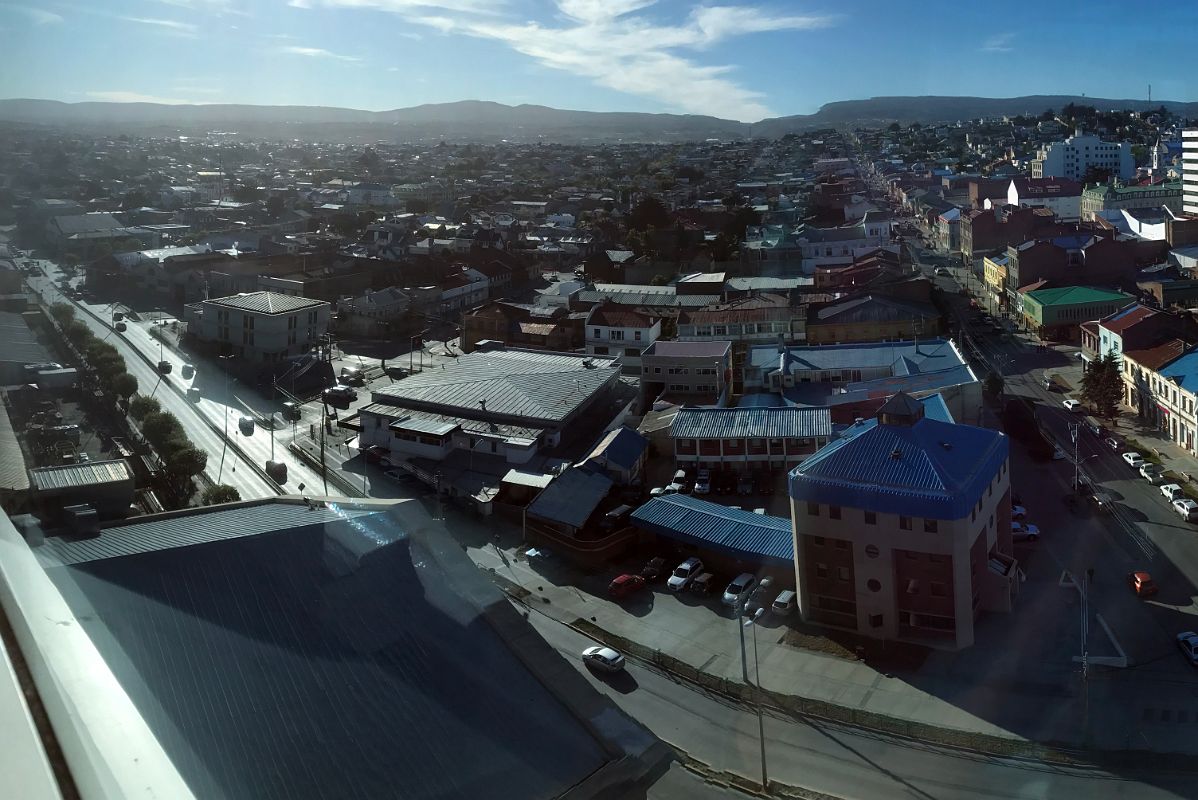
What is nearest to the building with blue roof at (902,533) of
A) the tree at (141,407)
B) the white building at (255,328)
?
the tree at (141,407)

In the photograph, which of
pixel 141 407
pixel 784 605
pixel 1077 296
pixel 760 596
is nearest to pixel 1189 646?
pixel 784 605

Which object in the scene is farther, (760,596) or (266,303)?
(266,303)

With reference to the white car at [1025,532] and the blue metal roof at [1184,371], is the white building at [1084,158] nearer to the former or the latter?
the blue metal roof at [1184,371]

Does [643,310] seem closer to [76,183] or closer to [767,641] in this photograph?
[76,183]

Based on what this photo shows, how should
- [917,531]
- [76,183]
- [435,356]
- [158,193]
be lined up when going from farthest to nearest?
[158,193] < [435,356] < [76,183] < [917,531]

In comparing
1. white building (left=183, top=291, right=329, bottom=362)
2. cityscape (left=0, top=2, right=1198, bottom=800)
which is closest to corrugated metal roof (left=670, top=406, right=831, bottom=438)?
cityscape (left=0, top=2, right=1198, bottom=800)

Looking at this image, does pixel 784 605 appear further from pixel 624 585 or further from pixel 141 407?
pixel 141 407

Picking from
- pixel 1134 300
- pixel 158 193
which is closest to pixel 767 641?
pixel 1134 300
